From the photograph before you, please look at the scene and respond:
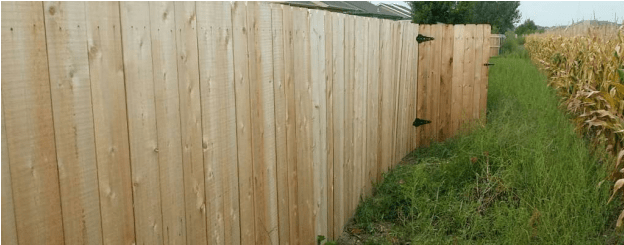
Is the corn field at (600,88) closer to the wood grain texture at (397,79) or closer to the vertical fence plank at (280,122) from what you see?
the wood grain texture at (397,79)

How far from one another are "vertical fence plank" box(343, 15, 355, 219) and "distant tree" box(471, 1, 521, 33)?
66.7 m

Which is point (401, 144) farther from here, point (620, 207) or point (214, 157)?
point (214, 157)

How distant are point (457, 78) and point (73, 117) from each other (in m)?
6.18

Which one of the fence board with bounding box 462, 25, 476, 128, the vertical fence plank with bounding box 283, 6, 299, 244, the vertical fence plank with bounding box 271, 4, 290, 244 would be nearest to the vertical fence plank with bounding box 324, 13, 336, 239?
the vertical fence plank with bounding box 283, 6, 299, 244

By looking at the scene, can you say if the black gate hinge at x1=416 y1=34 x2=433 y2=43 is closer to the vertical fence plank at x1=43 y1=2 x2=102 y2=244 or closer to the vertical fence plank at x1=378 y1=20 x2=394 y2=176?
the vertical fence plank at x1=378 y1=20 x2=394 y2=176

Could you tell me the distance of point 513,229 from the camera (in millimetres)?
3836

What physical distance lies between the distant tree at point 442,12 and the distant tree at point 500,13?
126ft

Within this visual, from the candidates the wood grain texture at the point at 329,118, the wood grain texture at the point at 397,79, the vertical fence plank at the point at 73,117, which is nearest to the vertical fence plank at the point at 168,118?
the vertical fence plank at the point at 73,117

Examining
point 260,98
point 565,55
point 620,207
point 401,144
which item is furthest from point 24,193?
point 565,55

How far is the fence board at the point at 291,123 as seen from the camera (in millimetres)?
3240

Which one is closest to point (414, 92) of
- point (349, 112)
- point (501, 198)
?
point (501, 198)

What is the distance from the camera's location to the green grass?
390 centimetres

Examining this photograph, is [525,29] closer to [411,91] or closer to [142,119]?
[411,91]

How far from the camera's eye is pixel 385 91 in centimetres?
548
